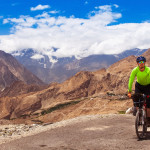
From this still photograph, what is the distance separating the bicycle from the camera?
26.6 feet

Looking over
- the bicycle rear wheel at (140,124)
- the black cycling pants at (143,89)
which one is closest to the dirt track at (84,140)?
the bicycle rear wheel at (140,124)

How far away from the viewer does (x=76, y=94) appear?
108m

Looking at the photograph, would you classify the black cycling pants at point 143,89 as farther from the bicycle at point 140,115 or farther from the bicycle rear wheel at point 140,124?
the bicycle rear wheel at point 140,124

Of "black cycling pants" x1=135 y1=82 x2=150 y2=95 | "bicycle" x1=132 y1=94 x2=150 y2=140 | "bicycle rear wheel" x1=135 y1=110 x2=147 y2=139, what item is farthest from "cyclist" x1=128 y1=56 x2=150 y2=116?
"bicycle rear wheel" x1=135 y1=110 x2=147 y2=139

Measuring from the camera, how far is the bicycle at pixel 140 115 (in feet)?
26.6

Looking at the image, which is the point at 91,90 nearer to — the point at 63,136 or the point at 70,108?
the point at 70,108

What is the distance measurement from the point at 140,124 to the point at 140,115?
1.00ft

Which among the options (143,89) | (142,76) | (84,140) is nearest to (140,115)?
(143,89)

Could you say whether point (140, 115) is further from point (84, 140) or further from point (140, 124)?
point (84, 140)

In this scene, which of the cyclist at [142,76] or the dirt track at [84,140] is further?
the cyclist at [142,76]

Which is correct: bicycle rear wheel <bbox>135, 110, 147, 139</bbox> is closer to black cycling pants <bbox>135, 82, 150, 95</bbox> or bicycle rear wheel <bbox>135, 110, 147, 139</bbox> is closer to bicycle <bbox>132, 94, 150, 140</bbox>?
bicycle <bbox>132, 94, 150, 140</bbox>

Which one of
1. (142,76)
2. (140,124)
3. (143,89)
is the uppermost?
(142,76)

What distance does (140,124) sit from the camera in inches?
326

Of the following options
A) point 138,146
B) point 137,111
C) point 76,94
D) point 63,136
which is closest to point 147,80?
point 137,111
